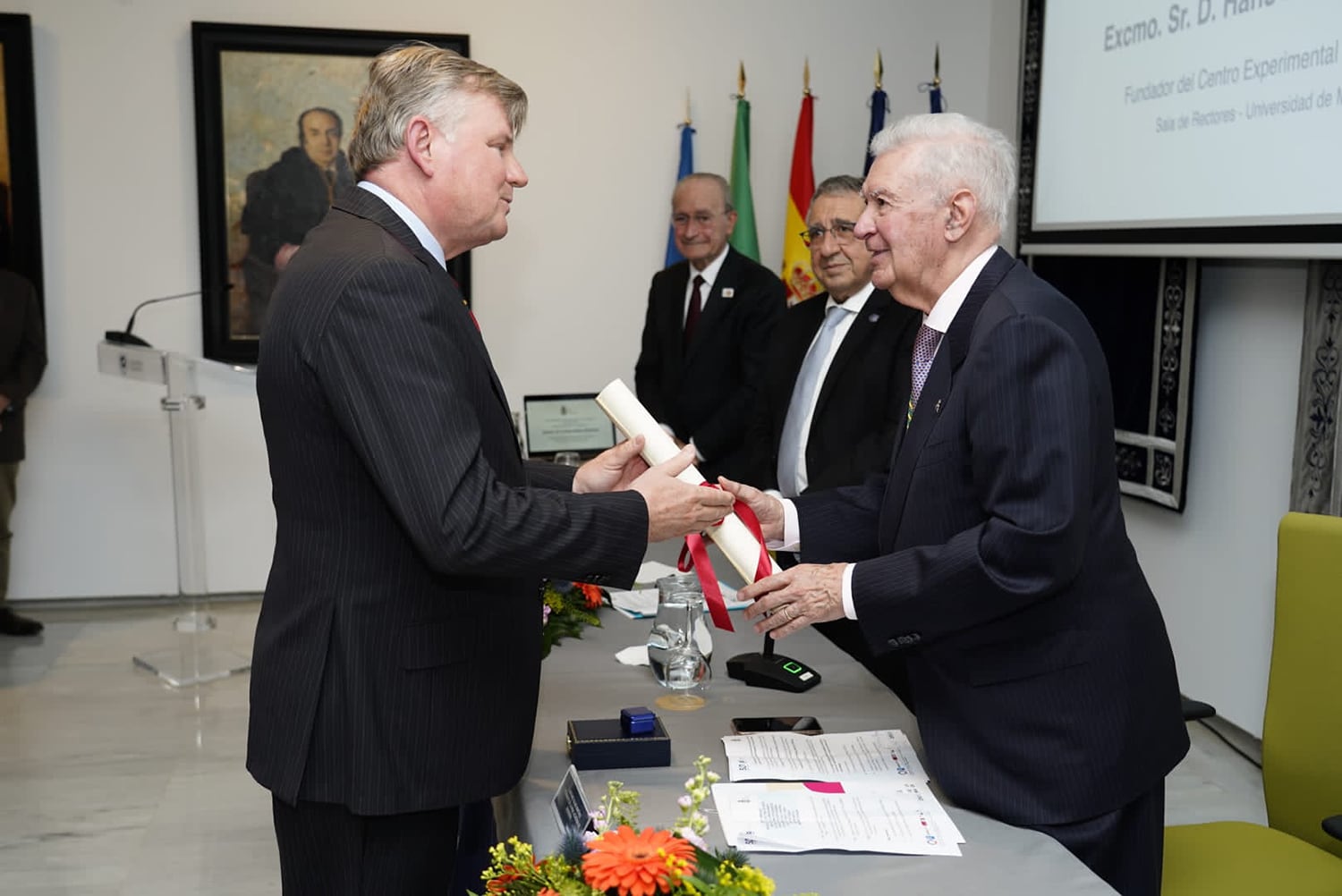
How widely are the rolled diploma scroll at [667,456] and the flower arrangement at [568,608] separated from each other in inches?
21.5

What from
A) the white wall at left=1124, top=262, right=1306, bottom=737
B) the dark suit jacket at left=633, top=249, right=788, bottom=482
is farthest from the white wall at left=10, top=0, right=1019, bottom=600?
the white wall at left=1124, top=262, right=1306, bottom=737

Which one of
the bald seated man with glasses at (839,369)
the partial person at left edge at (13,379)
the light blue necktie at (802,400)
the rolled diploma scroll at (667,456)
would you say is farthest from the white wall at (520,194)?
the rolled diploma scroll at (667,456)

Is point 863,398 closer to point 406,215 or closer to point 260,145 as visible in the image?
point 406,215

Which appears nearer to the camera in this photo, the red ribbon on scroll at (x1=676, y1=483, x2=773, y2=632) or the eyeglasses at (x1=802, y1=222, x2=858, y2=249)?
the red ribbon on scroll at (x1=676, y1=483, x2=773, y2=632)

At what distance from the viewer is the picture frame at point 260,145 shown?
213 inches

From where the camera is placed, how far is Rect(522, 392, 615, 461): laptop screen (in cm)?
464

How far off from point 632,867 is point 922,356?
41.4 inches

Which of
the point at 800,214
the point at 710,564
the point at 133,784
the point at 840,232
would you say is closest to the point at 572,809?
the point at 710,564

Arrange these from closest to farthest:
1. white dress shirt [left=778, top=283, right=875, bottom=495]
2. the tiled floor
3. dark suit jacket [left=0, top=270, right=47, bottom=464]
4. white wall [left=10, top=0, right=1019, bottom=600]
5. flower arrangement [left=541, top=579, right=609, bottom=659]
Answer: flower arrangement [left=541, top=579, right=609, bottom=659] < the tiled floor < white dress shirt [left=778, top=283, right=875, bottom=495] < dark suit jacket [left=0, top=270, right=47, bottom=464] < white wall [left=10, top=0, right=1019, bottom=600]

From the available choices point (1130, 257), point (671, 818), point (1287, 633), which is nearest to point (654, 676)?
point (671, 818)

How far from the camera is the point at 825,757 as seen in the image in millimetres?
1740

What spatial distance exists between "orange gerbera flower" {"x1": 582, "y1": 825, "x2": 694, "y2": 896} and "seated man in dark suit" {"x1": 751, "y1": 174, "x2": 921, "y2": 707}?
1894 mm

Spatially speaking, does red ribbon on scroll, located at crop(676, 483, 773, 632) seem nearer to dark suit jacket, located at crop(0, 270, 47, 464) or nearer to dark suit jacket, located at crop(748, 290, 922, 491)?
dark suit jacket, located at crop(748, 290, 922, 491)

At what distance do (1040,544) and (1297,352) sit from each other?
2.68 m
